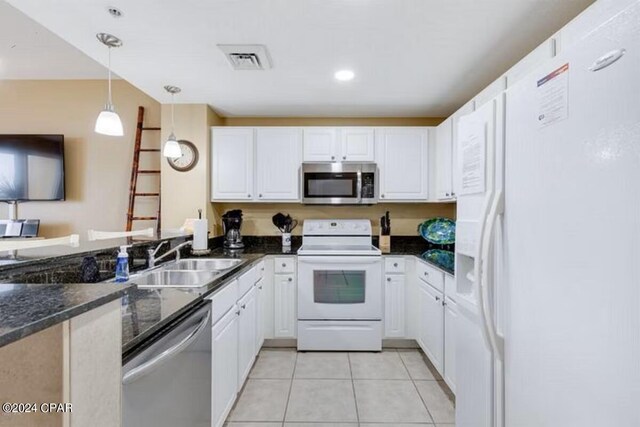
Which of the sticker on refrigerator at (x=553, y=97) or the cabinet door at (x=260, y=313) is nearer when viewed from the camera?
the sticker on refrigerator at (x=553, y=97)

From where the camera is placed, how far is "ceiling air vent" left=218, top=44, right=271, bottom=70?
200cm

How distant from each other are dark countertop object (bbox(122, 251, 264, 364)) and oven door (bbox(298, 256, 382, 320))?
1.29m

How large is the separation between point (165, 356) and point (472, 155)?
140 centimetres

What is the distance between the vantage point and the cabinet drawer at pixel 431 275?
232 centimetres

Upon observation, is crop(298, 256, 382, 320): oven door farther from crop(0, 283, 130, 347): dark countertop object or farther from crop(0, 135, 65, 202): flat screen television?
crop(0, 135, 65, 202): flat screen television

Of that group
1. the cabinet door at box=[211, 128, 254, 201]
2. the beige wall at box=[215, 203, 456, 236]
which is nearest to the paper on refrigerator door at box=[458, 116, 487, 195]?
the beige wall at box=[215, 203, 456, 236]

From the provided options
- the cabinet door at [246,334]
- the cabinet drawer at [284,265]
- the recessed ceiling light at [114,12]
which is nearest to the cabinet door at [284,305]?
the cabinet drawer at [284,265]

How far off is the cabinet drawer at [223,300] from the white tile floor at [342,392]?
74cm

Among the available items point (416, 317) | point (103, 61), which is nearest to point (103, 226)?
point (103, 61)

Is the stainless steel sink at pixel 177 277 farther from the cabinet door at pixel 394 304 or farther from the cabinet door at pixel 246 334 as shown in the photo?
the cabinet door at pixel 394 304

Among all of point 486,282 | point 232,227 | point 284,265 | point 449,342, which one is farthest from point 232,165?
point 486,282

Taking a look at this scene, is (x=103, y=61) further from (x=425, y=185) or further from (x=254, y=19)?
(x=425, y=185)

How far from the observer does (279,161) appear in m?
3.23

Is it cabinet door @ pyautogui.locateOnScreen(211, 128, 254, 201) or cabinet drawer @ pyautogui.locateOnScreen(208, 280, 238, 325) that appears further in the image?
cabinet door @ pyautogui.locateOnScreen(211, 128, 254, 201)
